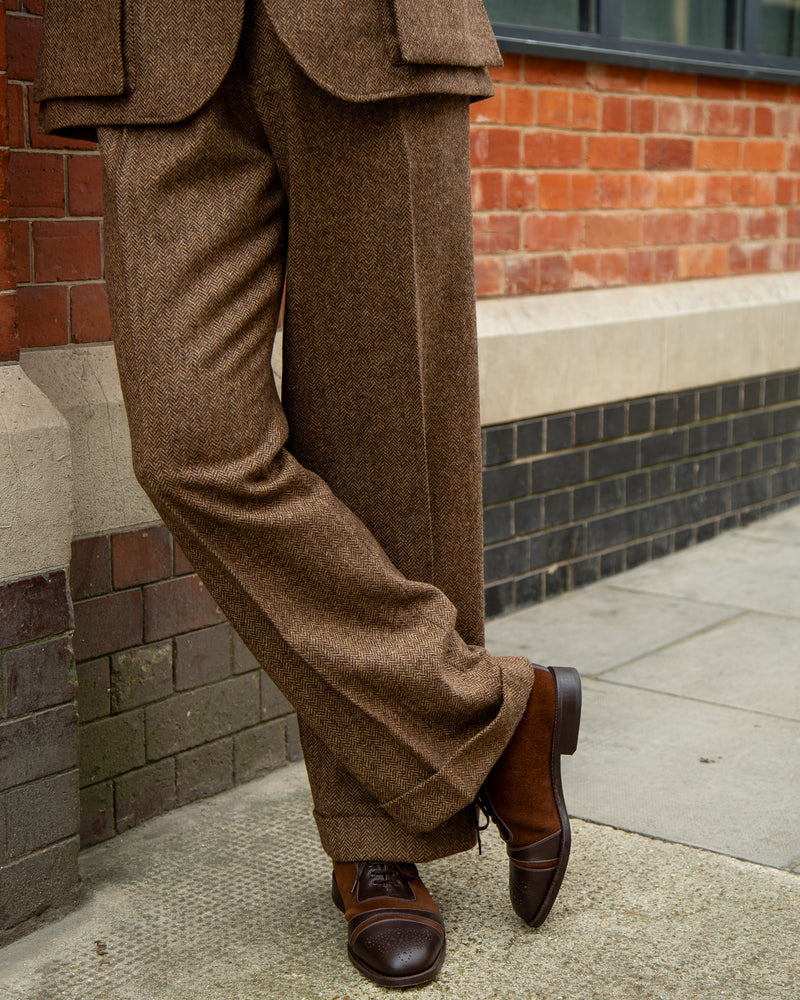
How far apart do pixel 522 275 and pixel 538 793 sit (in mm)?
2180

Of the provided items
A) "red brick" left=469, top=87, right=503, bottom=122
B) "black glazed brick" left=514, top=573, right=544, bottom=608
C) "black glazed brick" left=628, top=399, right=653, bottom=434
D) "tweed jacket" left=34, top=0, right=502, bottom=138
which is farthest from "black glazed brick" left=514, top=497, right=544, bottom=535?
"tweed jacket" left=34, top=0, right=502, bottom=138

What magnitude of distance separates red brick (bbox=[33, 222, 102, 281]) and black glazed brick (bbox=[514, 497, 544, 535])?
1785 mm

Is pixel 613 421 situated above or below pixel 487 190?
below

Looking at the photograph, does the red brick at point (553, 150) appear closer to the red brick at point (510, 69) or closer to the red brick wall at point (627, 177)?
the red brick wall at point (627, 177)

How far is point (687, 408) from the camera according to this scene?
464 centimetres

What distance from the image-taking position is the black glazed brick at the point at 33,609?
211cm

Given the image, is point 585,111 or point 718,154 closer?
point 585,111

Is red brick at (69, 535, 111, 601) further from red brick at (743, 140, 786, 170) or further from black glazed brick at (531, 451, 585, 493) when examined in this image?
red brick at (743, 140, 786, 170)

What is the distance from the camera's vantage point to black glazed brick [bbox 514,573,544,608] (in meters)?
3.97

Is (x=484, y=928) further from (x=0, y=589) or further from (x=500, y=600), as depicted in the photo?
(x=500, y=600)

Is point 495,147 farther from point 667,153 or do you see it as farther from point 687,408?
point 687,408

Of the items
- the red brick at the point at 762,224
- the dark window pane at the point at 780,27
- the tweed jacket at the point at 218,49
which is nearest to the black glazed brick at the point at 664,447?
the red brick at the point at 762,224

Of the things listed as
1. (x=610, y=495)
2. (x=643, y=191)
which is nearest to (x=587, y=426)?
(x=610, y=495)

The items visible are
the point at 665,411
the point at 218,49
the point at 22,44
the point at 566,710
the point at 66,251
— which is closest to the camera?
the point at 218,49
